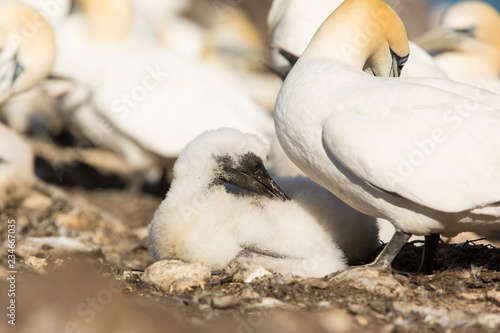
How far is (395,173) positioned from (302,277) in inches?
32.2

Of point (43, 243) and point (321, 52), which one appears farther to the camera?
point (43, 243)

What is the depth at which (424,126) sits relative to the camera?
3.61m

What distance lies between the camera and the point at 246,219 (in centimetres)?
409

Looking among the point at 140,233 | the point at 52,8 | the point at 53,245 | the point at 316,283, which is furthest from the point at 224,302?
the point at 52,8

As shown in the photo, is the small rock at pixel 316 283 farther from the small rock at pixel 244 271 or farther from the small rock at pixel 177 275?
the small rock at pixel 177 275

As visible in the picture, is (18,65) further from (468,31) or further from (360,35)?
(468,31)

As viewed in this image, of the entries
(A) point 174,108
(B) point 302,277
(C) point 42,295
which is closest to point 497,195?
(B) point 302,277

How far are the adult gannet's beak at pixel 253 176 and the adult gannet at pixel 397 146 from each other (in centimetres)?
31

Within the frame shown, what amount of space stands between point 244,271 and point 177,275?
14.8 inches

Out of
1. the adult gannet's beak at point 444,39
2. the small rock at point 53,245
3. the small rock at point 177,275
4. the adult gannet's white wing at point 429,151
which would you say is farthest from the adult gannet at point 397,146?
the adult gannet's beak at point 444,39

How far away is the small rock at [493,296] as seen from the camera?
3654 mm

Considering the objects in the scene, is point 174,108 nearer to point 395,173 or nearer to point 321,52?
point 321,52

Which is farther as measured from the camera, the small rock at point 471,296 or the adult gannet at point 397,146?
the small rock at point 471,296

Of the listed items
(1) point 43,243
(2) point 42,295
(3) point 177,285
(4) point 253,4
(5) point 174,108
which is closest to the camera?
(2) point 42,295
